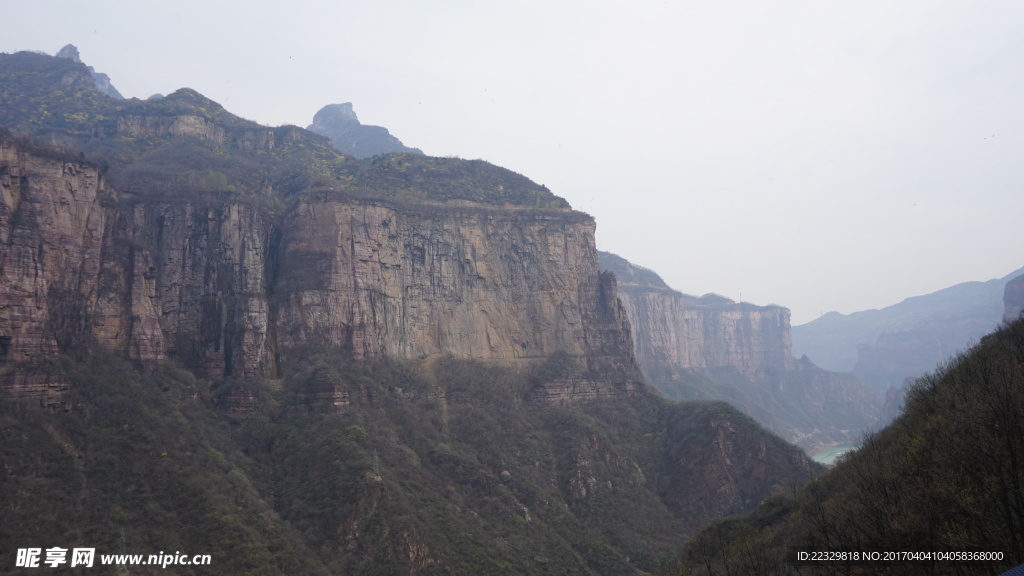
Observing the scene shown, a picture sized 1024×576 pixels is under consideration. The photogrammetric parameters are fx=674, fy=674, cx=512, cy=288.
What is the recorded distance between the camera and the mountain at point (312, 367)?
202 ft

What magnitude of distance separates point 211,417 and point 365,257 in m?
35.1

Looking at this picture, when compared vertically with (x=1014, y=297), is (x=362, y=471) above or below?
below

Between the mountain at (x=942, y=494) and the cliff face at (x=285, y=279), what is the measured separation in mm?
64506

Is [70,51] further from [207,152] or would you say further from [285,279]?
[285,279]

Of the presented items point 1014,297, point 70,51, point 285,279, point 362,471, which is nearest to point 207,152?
point 285,279

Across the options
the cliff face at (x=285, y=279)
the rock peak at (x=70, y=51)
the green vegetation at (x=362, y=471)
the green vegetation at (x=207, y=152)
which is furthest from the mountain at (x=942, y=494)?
the rock peak at (x=70, y=51)

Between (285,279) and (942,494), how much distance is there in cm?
8558

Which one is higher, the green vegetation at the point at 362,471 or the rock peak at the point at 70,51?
the rock peak at the point at 70,51

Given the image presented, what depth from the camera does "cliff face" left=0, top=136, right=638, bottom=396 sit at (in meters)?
68.2

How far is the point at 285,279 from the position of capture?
97.5 m

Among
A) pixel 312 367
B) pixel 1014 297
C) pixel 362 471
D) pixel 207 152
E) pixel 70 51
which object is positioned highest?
pixel 70 51

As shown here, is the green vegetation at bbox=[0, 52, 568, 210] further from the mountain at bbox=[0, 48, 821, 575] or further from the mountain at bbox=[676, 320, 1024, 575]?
the mountain at bbox=[676, 320, 1024, 575]

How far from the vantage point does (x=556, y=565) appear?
235 ft

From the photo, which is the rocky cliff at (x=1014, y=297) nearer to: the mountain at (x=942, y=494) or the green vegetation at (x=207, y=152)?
the green vegetation at (x=207, y=152)
